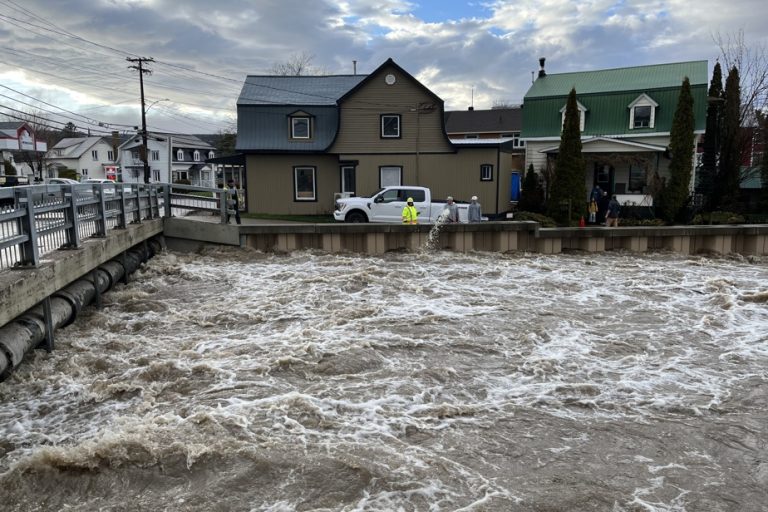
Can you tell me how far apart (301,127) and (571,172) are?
12.1m

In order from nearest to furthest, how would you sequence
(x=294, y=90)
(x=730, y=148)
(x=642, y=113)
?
1. (x=730, y=148)
2. (x=294, y=90)
3. (x=642, y=113)

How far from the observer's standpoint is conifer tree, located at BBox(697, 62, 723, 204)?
27984 millimetres

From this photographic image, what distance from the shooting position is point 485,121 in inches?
2440

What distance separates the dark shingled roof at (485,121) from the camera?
199 feet

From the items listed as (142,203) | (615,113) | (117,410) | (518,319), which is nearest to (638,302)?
(518,319)

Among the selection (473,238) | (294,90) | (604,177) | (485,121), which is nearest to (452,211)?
(473,238)

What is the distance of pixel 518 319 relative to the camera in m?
10.1

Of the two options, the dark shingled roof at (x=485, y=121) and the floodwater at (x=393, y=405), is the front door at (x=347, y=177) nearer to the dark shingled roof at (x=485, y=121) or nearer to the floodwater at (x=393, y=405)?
the floodwater at (x=393, y=405)

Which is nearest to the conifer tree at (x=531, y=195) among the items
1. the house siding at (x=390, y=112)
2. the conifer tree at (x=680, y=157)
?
the house siding at (x=390, y=112)

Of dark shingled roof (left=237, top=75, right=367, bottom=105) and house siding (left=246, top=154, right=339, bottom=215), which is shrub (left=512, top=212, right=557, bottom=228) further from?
dark shingled roof (left=237, top=75, right=367, bottom=105)

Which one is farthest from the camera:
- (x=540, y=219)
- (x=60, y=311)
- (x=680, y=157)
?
(x=680, y=157)

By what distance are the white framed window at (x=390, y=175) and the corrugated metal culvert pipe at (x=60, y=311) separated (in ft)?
47.9

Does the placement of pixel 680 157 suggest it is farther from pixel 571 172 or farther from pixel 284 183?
pixel 284 183

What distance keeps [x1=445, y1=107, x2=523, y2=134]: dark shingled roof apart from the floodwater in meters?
51.0
